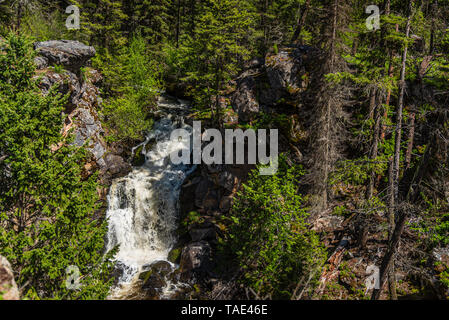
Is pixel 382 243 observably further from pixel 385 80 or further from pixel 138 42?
pixel 138 42

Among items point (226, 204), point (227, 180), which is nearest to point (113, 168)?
point (227, 180)

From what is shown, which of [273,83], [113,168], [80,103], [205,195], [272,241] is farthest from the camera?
[80,103]

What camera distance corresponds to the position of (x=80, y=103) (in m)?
18.0

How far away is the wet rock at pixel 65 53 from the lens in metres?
15.7

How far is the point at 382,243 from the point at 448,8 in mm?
9385

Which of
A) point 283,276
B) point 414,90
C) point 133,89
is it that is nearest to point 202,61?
point 133,89

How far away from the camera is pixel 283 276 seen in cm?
1010

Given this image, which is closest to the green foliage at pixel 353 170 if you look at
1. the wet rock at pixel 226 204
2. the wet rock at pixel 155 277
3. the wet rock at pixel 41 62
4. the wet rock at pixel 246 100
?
the wet rock at pixel 226 204

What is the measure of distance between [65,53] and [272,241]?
17.1 metres

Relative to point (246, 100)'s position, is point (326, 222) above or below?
below

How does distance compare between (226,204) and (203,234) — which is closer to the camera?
(203,234)

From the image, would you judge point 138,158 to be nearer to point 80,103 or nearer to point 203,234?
point 80,103
